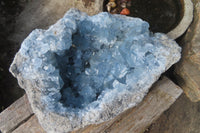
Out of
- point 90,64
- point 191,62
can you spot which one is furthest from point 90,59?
point 191,62

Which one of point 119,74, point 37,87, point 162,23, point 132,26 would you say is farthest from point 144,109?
point 162,23

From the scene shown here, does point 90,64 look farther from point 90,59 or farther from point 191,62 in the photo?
point 191,62

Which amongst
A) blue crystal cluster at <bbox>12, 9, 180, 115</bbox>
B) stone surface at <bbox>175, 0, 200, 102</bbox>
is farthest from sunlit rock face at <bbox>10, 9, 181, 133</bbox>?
stone surface at <bbox>175, 0, 200, 102</bbox>

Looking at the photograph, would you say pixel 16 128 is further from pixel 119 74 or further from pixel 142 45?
pixel 142 45

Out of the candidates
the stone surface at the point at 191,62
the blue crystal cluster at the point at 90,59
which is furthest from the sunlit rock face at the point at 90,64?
the stone surface at the point at 191,62

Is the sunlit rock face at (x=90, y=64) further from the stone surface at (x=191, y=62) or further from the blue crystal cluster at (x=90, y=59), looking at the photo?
the stone surface at (x=191, y=62)
